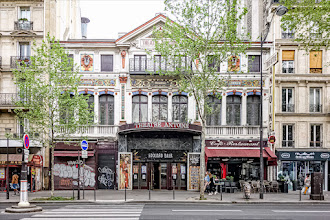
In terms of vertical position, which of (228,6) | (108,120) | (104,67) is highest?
(228,6)

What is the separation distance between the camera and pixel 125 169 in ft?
96.3

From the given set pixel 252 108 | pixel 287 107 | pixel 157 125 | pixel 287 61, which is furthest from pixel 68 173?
pixel 287 61

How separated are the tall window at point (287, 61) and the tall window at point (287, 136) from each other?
14.6ft

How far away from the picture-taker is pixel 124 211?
17141 mm

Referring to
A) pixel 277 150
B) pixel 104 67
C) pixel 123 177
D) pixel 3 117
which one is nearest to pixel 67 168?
pixel 123 177

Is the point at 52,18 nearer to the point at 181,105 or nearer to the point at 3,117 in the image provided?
the point at 3,117

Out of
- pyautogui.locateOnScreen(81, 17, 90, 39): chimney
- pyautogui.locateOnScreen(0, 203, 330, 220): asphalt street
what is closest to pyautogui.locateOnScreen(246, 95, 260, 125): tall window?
pyautogui.locateOnScreen(0, 203, 330, 220): asphalt street

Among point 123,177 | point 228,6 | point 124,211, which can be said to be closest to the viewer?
point 124,211

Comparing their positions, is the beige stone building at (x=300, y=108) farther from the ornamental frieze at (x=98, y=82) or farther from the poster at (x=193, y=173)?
the ornamental frieze at (x=98, y=82)

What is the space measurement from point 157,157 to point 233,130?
19.8 feet

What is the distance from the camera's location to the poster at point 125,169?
1151 inches

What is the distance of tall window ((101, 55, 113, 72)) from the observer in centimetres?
3023

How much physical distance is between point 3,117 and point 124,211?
16.6 meters

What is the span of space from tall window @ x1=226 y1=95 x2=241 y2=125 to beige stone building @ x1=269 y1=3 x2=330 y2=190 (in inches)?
120
